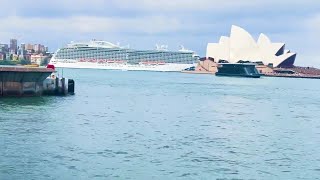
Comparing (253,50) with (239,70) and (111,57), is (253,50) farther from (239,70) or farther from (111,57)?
(111,57)

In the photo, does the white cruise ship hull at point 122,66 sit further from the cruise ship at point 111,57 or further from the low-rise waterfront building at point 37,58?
the low-rise waterfront building at point 37,58

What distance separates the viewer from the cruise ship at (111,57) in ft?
349

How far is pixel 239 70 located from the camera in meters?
108

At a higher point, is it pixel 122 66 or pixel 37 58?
pixel 37 58

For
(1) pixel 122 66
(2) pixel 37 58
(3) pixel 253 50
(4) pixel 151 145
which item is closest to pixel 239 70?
(3) pixel 253 50

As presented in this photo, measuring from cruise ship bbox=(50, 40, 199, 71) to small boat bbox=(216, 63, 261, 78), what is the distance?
878 cm

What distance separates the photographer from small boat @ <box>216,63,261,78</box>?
106838mm

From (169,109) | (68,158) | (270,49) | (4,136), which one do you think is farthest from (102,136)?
(270,49)

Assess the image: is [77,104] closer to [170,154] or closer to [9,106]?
[9,106]

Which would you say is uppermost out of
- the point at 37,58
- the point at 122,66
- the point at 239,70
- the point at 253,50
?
the point at 253,50

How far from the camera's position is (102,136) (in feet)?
55.4

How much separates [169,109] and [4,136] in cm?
1349

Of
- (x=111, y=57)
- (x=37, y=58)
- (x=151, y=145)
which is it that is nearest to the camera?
(x=151, y=145)

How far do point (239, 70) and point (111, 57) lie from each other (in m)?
24.0
